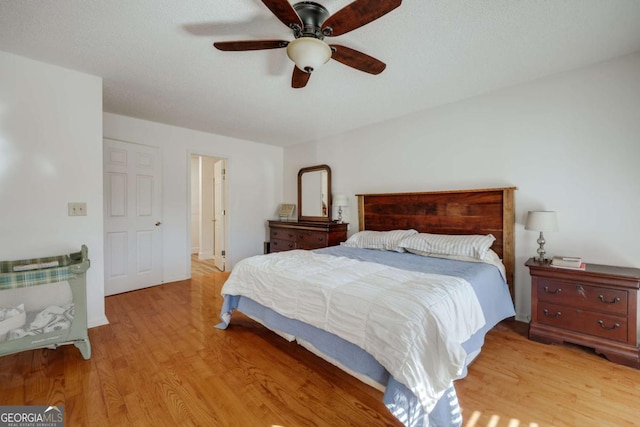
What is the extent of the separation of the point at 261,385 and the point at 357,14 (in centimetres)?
225

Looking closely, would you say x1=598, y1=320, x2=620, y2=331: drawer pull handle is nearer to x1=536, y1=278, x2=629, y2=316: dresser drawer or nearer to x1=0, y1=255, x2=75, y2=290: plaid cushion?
x1=536, y1=278, x2=629, y2=316: dresser drawer

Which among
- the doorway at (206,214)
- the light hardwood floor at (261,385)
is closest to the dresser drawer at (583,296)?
the light hardwood floor at (261,385)

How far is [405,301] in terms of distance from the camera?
146 cm

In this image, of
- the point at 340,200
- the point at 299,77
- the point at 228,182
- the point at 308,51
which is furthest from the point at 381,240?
the point at 228,182

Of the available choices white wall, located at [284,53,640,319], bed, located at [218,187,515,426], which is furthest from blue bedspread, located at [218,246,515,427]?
white wall, located at [284,53,640,319]

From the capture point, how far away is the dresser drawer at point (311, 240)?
3.94 metres

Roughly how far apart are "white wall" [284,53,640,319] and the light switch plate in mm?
3448

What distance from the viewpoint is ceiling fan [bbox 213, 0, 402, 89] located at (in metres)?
1.36

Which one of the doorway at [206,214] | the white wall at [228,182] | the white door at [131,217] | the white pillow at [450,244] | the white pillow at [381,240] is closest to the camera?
the white pillow at [450,244]

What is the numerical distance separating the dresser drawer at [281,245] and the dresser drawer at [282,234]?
0.04 m

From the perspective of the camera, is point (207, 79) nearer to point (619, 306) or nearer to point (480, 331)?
point (480, 331)

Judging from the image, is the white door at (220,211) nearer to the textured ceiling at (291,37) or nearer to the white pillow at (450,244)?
the textured ceiling at (291,37)

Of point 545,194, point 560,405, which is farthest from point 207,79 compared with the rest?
point 560,405

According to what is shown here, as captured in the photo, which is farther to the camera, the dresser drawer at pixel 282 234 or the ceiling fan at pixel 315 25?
the dresser drawer at pixel 282 234
